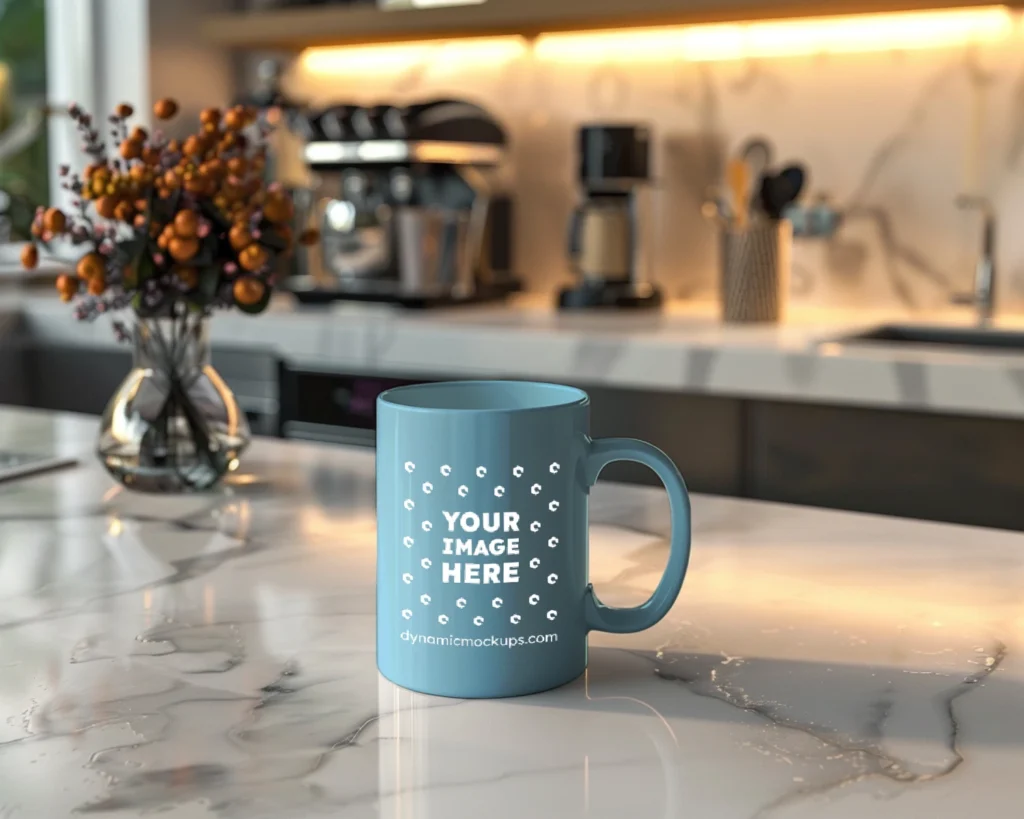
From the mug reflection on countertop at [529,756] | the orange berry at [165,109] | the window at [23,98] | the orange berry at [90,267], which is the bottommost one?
the mug reflection on countertop at [529,756]

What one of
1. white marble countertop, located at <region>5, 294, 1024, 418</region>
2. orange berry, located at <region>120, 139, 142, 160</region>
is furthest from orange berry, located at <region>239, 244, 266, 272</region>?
white marble countertop, located at <region>5, 294, 1024, 418</region>

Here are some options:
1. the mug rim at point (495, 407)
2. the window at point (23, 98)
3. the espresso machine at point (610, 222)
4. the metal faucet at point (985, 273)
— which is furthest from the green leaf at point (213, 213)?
the window at point (23, 98)

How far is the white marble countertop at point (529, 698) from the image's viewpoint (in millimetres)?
535

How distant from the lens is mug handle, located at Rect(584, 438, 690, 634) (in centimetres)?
65

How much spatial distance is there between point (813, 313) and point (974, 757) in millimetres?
1997

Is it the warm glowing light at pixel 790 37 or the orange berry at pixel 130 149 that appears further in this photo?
the warm glowing light at pixel 790 37

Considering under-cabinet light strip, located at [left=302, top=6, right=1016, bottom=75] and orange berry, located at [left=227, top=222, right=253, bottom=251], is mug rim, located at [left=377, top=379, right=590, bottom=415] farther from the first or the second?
under-cabinet light strip, located at [left=302, top=6, right=1016, bottom=75]

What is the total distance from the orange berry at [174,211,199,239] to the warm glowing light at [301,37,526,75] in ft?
6.28

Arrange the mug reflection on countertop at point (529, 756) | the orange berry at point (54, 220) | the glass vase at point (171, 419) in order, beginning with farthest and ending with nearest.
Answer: the glass vase at point (171, 419) → the orange berry at point (54, 220) → the mug reflection on countertop at point (529, 756)

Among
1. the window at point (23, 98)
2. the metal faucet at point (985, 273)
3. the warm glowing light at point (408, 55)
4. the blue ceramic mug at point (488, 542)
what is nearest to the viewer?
the blue ceramic mug at point (488, 542)

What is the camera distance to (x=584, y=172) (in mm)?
2465

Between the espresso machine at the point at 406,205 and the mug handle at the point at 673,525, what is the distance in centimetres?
183

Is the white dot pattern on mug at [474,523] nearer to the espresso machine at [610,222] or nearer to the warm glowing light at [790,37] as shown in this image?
the espresso machine at [610,222]

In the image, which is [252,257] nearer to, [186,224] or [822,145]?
[186,224]
